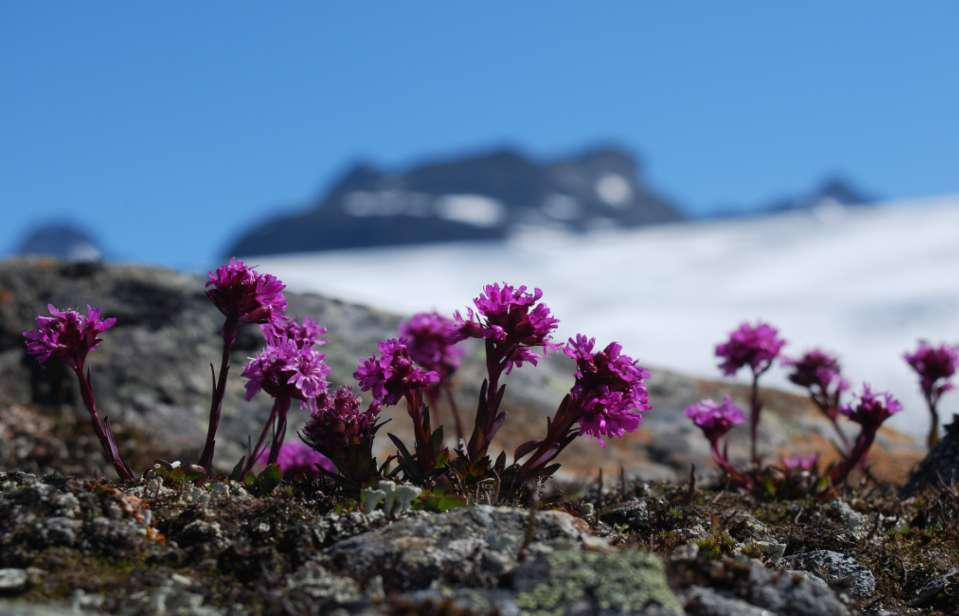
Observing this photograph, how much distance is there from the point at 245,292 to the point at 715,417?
428 centimetres

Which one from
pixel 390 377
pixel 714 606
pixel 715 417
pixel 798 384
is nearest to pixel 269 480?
pixel 390 377

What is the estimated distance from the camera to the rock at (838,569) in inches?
201

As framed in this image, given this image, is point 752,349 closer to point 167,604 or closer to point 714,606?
point 714,606

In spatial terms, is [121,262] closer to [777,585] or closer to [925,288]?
[777,585]

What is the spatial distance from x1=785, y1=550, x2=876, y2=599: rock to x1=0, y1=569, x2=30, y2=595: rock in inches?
152

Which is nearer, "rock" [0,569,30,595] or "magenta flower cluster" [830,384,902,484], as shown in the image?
"rock" [0,569,30,595]

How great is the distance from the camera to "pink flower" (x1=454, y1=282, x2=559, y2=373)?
5.23m

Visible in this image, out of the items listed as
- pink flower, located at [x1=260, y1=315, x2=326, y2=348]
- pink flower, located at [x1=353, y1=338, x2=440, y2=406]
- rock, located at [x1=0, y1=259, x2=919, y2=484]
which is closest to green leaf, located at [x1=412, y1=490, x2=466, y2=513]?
pink flower, located at [x1=353, y1=338, x2=440, y2=406]

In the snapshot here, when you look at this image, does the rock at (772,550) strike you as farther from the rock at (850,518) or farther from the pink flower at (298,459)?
the pink flower at (298,459)

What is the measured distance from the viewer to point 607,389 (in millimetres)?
5176

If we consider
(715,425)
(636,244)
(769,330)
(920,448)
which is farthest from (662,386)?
(636,244)

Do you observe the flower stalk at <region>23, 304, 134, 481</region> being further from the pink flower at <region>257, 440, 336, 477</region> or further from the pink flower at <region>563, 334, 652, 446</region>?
the pink flower at <region>563, 334, 652, 446</region>

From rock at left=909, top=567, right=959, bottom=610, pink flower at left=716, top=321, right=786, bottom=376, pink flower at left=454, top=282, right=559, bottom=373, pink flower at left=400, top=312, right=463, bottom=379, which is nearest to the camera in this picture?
rock at left=909, top=567, right=959, bottom=610

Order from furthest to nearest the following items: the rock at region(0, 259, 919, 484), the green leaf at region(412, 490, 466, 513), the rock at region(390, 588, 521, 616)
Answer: the rock at region(0, 259, 919, 484), the green leaf at region(412, 490, 466, 513), the rock at region(390, 588, 521, 616)
